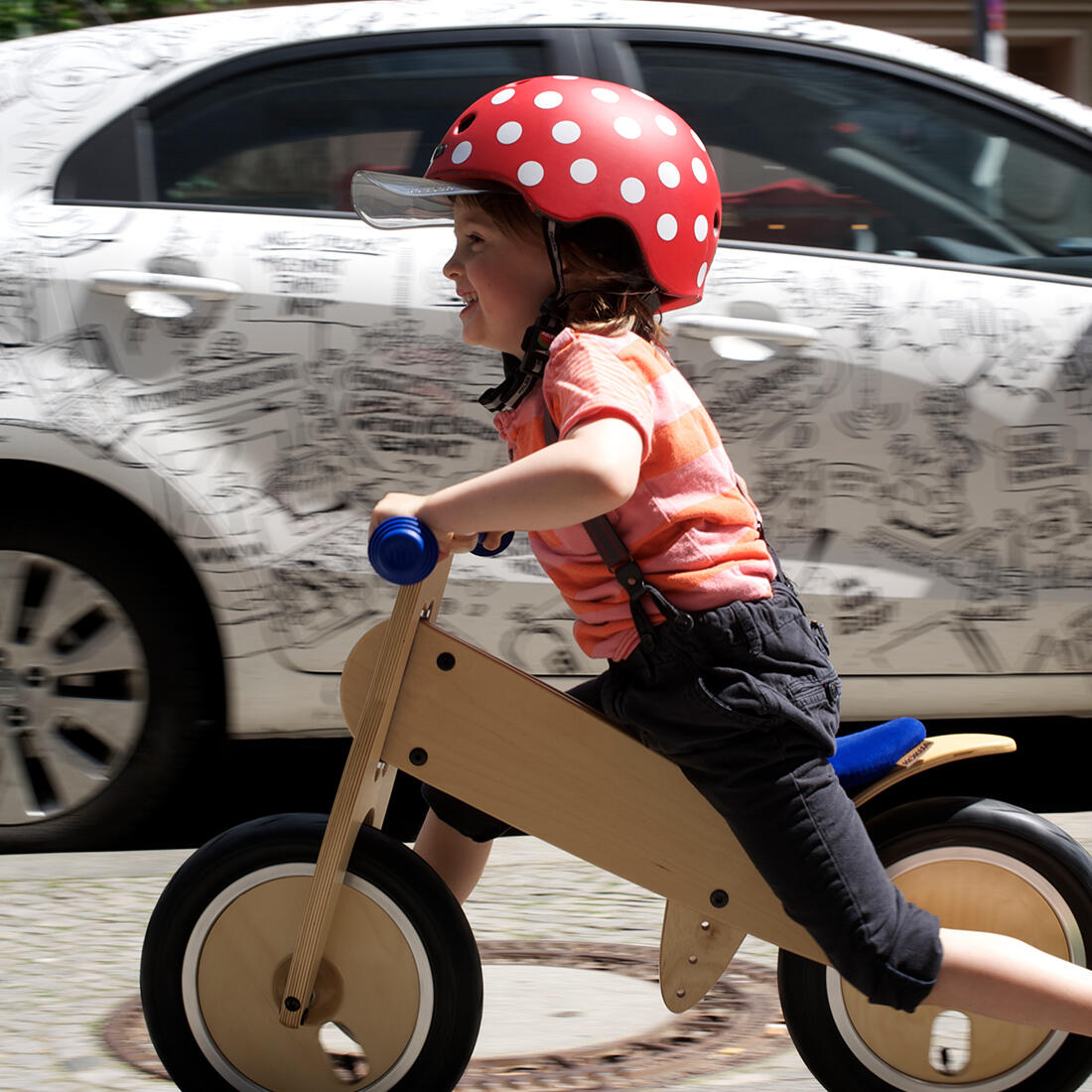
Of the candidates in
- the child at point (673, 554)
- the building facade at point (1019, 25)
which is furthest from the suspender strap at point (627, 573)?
the building facade at point (1019, 25)

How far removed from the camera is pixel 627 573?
1.97 metres

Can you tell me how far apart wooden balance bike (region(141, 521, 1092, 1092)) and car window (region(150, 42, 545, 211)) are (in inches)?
63.6

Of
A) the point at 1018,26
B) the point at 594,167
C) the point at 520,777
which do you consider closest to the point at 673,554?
the point at 520,777

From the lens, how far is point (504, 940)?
115 inches

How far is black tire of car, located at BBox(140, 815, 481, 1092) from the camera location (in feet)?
6.85

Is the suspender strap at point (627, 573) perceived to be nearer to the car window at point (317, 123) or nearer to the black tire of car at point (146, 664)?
the black tire of car at point (146, 664)

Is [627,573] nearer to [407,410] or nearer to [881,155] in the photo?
[407,410]

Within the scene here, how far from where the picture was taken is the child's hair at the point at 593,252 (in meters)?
2.03

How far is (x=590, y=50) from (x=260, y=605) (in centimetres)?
147

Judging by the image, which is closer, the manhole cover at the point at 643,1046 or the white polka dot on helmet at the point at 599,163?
the white polka dot on helmet at the point at 599,163

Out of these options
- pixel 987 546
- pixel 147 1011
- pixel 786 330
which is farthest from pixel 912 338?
pixel 147 1011

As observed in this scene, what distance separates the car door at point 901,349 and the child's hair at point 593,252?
1.29 meters

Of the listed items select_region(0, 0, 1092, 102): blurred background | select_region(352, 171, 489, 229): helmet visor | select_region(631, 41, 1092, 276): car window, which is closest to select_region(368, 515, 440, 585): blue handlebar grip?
select_region(352, 171, 489, 229): helmet visor

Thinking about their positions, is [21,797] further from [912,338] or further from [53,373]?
[912,338]
